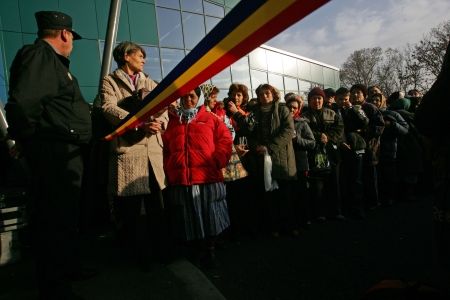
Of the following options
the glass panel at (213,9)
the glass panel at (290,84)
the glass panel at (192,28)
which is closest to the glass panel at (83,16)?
the glass panel at (192,28)

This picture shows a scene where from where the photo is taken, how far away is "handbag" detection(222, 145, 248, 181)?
12.4ft

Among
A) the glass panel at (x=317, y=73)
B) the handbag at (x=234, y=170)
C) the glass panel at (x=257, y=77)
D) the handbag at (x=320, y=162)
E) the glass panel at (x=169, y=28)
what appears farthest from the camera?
the glass panel at (x=317, y=73)

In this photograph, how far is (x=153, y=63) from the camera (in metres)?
17.8

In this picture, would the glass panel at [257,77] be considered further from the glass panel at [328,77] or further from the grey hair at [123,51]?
the grey hair at [123,51]

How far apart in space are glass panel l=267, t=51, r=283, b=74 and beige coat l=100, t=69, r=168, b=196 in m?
24.6

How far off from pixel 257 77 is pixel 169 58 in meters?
7.82

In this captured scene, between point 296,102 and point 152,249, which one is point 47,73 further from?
point 296,102

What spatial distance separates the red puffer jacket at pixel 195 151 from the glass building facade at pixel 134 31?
476 inches

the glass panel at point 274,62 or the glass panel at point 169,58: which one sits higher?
the glass panel at point 274,62

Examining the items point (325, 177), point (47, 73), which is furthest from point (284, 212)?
point (47, 73)

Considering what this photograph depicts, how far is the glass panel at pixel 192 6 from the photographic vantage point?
1977 centimetres

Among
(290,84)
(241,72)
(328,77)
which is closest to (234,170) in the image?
(241,72)

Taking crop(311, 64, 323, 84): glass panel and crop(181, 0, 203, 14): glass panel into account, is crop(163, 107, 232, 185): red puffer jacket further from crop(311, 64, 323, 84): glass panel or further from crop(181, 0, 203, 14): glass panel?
crop(311, 64, 323, 84): glass panel

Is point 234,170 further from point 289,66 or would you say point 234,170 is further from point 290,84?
point 289,66
